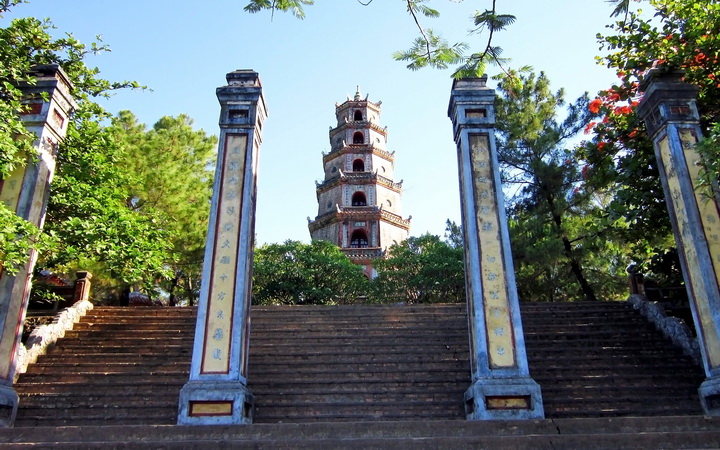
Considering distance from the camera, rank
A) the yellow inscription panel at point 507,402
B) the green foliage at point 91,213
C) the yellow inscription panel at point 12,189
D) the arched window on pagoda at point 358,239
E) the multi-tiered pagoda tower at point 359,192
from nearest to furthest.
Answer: the yellow inscription panel at point 507,402, the yellow inscription panel at point 12,189, the green foliage at point 91,213, the multi-tiered pagoda tower at point 359,192, the arched window on pagoda at point 358,239

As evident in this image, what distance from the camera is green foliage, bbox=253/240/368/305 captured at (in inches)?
698

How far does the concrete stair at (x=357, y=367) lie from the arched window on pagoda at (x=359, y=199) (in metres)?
15.7

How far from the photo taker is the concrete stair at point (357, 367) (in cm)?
652

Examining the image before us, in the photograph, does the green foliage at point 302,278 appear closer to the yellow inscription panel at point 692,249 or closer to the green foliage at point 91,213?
the green foliage at point 91,213

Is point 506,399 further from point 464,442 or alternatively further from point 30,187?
point 30,187

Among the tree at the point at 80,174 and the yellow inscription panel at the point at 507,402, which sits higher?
the tree at the point at 80,174

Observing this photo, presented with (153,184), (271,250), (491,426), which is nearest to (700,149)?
(491,426)

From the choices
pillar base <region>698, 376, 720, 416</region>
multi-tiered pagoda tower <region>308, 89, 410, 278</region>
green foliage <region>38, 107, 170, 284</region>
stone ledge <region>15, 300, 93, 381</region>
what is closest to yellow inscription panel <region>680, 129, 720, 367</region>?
pillar base <region>698, 376, 720, 416</region>

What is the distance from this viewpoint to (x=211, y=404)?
213 inches

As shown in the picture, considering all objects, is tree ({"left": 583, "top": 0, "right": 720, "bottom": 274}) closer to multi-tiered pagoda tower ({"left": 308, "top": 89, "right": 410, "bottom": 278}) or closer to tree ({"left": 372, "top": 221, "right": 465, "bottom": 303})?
tree ({"left": 372, "top": 221, "right": 465, "bottom": 303})

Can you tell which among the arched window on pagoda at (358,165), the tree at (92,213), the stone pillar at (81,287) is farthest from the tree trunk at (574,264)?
the arched window on pagoda at (358,165)

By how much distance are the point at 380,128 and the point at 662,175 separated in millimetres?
21964

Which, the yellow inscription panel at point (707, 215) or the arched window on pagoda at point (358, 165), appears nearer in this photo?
the yellow inscription panel at point (707, 215)

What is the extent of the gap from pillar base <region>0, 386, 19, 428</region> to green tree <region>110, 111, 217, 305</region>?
247 inches
